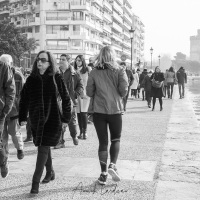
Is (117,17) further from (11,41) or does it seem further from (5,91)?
(5,91)

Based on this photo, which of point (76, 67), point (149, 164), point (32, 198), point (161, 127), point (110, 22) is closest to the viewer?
point (32, 198)

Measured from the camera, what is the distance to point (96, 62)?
18.2ft

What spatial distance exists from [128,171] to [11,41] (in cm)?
5207

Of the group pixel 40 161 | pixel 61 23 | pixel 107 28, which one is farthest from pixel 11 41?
pixel 40 161

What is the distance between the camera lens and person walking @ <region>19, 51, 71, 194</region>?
504cm

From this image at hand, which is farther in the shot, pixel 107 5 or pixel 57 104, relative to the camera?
pixel 107 5

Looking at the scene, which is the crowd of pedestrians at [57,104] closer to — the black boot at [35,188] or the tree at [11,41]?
the black boot at [35,188]

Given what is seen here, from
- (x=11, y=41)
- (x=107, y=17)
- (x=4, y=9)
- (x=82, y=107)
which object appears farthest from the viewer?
(x=107, y=17)

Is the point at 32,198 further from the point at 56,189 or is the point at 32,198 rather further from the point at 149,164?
the point at 149,164

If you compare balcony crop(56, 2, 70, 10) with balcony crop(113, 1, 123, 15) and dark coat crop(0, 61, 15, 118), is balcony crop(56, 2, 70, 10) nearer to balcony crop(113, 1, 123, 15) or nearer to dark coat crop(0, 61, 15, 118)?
balcony crop(113, 1, 123, 15)

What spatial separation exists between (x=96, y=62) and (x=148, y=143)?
3.61m

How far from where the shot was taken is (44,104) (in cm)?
505

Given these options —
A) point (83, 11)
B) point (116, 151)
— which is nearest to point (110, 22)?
point (83, 11)

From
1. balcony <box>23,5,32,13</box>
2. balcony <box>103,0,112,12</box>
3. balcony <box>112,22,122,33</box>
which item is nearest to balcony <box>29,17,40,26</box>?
balcony <box>23,5,32,13</box>
